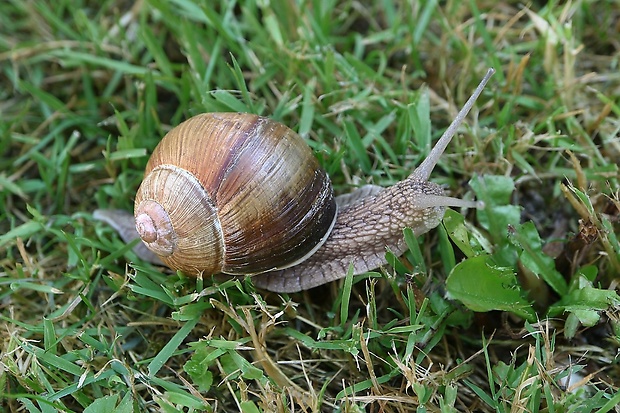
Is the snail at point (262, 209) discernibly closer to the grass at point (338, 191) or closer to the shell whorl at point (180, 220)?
the shell whorl at point (180, 220)

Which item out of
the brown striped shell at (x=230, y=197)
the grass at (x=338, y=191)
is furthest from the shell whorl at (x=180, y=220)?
the grass at (x=338, y=191)

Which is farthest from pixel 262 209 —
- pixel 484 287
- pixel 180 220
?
pixel 484 287

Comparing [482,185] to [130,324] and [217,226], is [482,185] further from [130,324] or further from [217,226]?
[130,324]

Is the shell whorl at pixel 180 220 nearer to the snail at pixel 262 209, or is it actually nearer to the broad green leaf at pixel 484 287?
the snail at pixel 262 209

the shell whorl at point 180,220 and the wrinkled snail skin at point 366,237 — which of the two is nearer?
the shell whorl at point 180,220

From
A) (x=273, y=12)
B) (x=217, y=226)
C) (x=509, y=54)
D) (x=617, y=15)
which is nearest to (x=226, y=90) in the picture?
(x=273, y=12)

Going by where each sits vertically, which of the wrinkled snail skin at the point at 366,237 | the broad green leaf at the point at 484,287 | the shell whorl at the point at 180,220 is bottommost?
the broad green leaf at the point at 484,287

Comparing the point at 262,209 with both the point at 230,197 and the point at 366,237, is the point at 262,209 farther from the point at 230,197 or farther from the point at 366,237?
the point at 366,237

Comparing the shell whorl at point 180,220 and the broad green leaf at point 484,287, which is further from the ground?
the shell whorl at point 180,220
